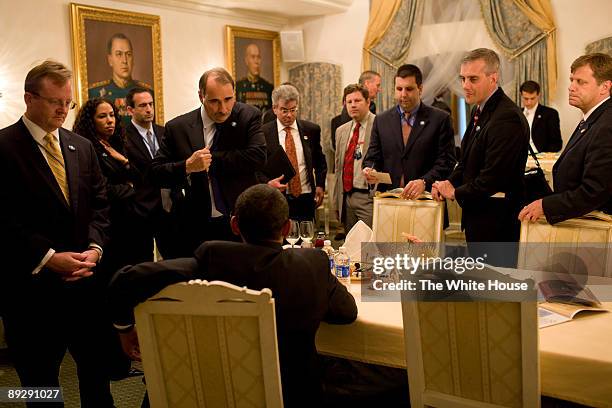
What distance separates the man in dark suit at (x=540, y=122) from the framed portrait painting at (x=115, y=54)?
4380mm

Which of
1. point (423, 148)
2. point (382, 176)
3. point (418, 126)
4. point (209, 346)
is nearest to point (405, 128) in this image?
point (418, 126)

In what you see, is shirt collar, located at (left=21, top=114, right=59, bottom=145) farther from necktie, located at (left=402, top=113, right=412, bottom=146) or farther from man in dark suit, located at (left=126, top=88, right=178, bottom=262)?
necktie, located at (left=402, top=113, right=412, bottom=146)

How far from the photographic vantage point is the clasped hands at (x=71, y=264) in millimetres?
2594

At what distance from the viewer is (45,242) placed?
102 inches

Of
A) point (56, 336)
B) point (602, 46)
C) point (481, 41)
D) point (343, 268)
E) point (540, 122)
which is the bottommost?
point (56, 336)

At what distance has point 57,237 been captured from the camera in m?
2.67

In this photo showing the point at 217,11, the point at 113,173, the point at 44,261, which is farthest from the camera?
the point at 217,11

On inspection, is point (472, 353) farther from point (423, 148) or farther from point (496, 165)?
point (423, 148)

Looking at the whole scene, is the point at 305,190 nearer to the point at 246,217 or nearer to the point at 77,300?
the point at 77,300

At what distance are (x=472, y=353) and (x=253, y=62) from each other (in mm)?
7575

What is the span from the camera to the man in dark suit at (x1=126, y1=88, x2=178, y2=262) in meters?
4.05

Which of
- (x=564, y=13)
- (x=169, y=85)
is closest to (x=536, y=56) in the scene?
(x=564, y=13)

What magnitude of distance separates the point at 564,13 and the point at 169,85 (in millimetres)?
4817

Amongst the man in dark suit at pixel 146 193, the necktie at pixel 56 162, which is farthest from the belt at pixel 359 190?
the necktie at pixel 56 162
